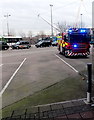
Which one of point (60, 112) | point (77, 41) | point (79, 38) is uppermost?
point (79, 38)

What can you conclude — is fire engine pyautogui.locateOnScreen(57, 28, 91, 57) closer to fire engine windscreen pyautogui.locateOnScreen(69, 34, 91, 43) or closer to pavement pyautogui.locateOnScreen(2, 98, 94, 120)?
fire engine windscreen pyautogui.locateOnScreen(69, 34, 91, 43)

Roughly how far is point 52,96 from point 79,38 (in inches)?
509

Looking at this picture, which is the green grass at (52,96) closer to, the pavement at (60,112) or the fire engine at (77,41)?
the pavement at (60,112)

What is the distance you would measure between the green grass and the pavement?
0.28 m

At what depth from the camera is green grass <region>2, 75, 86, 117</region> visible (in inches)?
209

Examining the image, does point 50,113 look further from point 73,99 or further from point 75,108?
point 73,99

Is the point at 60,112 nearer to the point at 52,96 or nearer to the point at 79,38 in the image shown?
the point at 52,96

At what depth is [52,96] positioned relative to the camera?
19.6 feet

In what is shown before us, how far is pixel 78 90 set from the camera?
A: 6543mm

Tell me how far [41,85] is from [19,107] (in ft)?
8.06

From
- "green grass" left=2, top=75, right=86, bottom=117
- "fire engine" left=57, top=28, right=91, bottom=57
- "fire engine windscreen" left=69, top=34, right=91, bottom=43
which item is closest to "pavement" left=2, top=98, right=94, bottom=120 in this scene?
"green grass" left=2, top=75, right=86, bottom=117

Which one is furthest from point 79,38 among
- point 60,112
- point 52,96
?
point 60,112

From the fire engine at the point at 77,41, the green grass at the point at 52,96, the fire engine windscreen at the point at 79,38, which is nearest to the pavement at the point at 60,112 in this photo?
the green grass at the point at 52,96

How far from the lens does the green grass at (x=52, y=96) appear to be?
17.4 ft
